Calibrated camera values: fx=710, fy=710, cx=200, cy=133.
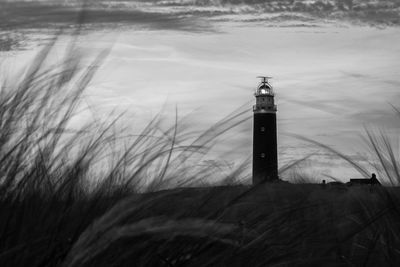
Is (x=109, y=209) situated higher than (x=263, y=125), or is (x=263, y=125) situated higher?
(x=109, y=209)

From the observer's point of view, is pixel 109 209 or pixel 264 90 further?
pixel 264 90

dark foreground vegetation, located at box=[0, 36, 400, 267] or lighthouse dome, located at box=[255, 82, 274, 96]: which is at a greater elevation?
dark foreground vegetation, located at box=[0, 36, 400, 267]

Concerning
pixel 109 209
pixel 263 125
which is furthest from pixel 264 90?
pixel 109 209

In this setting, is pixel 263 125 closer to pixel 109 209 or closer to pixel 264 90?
pixel 264 90

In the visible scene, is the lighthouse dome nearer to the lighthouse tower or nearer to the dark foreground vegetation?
the lighthouse tower

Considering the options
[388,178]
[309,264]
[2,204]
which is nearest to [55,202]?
[2,204]

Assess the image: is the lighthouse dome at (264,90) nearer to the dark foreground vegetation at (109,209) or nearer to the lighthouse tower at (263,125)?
the lighthouse tower at (263,125)

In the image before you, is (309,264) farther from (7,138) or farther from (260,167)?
(260,167)

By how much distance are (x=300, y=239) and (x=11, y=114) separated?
1.13 metres

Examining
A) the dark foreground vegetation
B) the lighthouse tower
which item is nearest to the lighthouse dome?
the lighthouse tower

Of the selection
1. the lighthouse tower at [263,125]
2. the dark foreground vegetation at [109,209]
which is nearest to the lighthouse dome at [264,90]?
the lighthouse tower at [263,125]

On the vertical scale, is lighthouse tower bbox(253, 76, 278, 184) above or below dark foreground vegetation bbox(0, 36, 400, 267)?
below

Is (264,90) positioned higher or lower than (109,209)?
lower

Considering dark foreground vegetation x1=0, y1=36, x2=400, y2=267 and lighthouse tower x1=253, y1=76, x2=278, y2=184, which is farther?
lighthouse tower x1=253, y1=76, x2=278, y2=184
